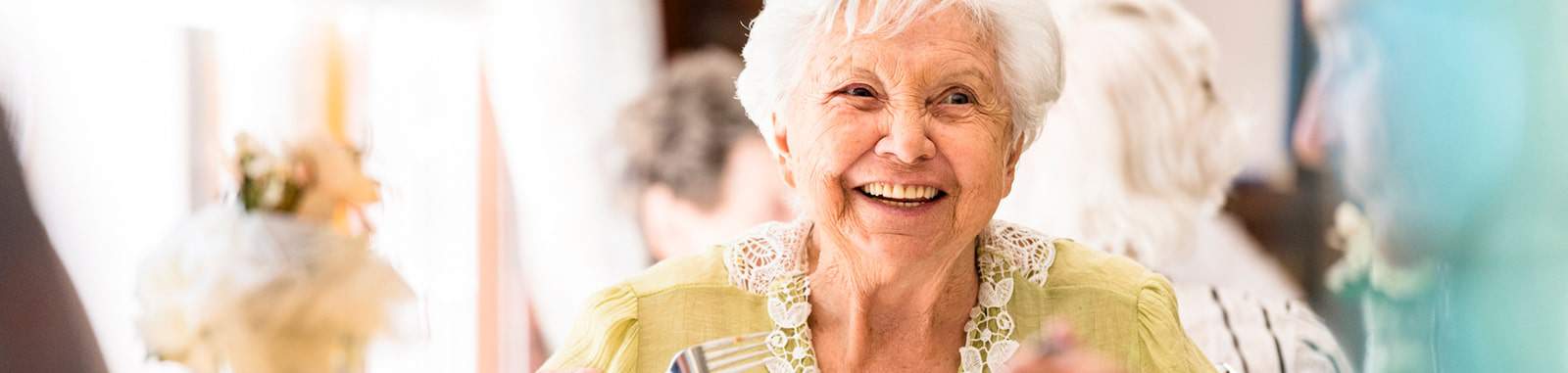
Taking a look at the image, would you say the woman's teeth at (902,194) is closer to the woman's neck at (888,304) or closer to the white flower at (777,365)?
the woman's neck at (888,304)

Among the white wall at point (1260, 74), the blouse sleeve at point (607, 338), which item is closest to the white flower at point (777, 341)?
the blouse sleeve at point (607, 338)

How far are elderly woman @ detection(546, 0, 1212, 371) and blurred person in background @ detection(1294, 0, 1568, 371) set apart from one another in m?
1.07

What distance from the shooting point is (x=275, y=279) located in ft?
5.01

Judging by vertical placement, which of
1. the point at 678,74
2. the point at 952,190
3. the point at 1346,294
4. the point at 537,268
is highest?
the point at 952,190

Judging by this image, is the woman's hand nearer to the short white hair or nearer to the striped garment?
the short white hair

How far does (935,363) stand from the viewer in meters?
1.46

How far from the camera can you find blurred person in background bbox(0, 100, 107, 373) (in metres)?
2.38

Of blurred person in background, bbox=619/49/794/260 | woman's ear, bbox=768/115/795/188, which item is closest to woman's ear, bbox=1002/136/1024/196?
woman's ear, bbox=768/115/795/188

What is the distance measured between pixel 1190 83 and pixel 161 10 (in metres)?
1.94

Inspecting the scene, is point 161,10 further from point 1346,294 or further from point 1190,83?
point 1346,294

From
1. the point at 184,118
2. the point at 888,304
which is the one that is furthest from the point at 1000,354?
the point at 184,118

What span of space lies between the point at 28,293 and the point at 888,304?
1802mm

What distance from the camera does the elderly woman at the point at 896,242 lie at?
135cm

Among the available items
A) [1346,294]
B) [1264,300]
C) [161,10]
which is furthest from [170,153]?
[1346,294]
